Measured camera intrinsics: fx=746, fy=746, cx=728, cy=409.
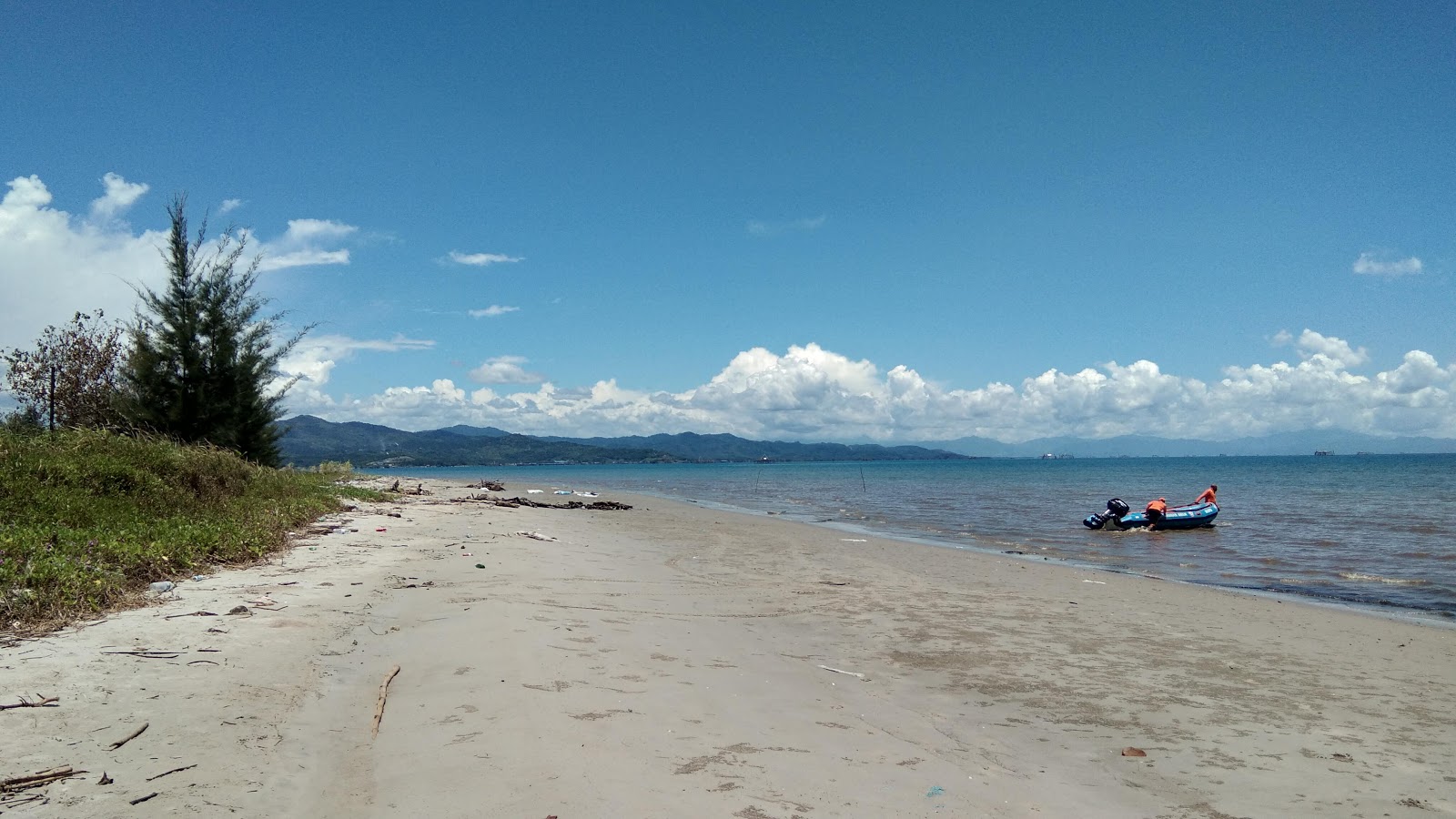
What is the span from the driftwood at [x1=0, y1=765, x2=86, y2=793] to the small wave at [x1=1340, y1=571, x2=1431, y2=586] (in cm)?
1975

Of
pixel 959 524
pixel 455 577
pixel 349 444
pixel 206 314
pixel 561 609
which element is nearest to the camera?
pixel 561 609

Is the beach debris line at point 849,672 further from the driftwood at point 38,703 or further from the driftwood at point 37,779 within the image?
the driftwood at point 38,703

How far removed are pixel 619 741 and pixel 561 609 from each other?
4221 mm

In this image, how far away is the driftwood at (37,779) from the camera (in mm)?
3441

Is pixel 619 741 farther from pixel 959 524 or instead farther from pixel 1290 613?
pixel 959 524

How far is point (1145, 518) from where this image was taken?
2714cm

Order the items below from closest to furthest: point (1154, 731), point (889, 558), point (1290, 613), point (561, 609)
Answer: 1. point (1154, 731)
2. point (561, 609)
3. point (1290, 613)
4. point (889, 558)

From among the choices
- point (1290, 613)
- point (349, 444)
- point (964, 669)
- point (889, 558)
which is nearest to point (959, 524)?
point (889, 558)

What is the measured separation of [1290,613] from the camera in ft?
37.7

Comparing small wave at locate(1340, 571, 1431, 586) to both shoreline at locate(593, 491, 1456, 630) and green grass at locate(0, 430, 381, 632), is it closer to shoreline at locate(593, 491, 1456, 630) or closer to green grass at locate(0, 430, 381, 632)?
shoreline at locate(593, 491, 1456, 630)

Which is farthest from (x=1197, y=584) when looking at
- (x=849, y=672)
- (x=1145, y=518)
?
(x=1145, y=518)

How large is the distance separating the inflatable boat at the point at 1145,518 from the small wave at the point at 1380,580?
10.8m

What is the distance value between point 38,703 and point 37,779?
1.08 m

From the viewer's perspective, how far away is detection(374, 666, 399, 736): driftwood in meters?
4.93
